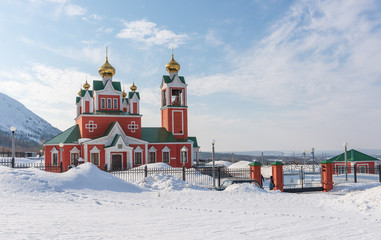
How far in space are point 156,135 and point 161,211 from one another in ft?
81.4

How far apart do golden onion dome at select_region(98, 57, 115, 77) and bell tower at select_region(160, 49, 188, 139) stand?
5.77m

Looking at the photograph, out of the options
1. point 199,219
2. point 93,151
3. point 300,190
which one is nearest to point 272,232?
point 199,219

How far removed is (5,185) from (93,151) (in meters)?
18.1

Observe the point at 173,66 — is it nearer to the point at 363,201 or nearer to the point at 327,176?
the point at 327,176

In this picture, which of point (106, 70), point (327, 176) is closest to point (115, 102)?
point (106, 70)

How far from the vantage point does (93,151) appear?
3069 centimetres

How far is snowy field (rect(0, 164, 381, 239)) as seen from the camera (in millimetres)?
7832

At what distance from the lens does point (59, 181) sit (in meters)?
14.3

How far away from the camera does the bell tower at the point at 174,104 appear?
118 ft

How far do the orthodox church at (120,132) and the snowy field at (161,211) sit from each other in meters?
14.4

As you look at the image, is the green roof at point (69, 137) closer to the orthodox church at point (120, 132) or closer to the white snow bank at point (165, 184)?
the orthodox church at point (120, 132)

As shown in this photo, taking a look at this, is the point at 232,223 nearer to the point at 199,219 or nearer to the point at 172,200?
the point at 199,219

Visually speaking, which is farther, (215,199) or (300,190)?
(300,190)

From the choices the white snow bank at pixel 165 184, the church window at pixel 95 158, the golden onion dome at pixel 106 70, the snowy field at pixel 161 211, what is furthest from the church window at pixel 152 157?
the snowy field at pixel 161 211
